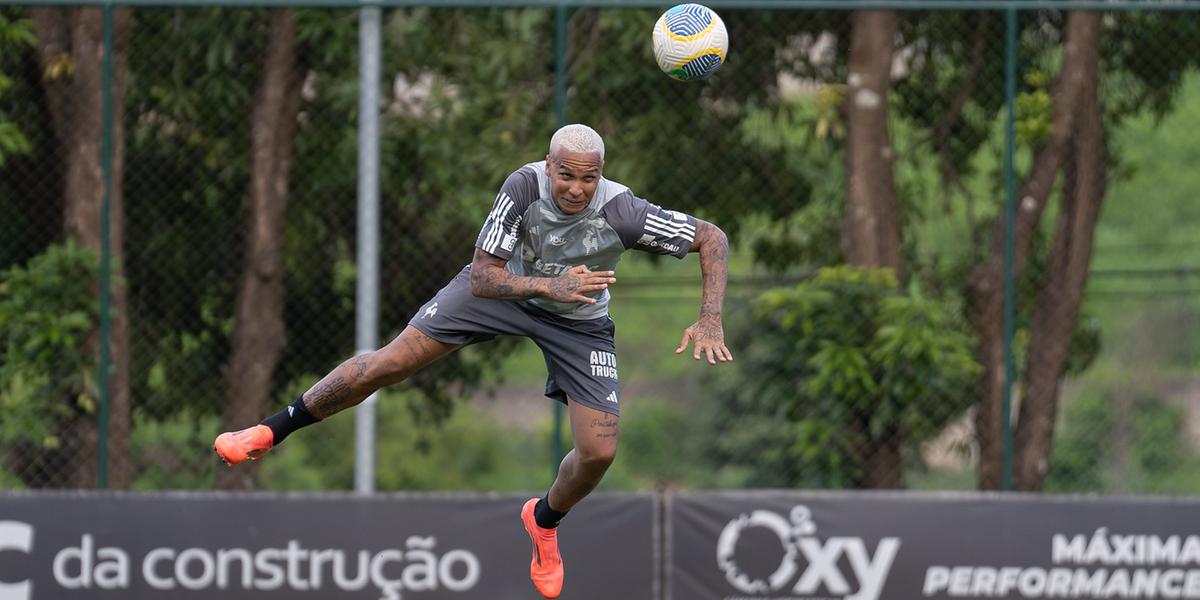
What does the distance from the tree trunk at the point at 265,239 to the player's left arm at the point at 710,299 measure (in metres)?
4.88

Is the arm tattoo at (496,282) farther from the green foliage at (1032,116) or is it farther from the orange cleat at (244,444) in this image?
the green foliage at (1032,116)

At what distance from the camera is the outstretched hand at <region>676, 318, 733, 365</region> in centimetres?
598

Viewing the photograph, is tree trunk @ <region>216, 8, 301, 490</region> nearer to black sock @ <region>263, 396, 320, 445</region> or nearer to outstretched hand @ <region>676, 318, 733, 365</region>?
black sock @ <region>263, 396, 320, 445</region>

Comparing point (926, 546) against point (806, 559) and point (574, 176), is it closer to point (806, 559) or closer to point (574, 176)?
point (806, 559)

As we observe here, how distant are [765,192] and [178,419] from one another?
13.8ft

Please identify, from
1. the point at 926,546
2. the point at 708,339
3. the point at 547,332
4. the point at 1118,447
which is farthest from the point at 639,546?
the point at 1118,447

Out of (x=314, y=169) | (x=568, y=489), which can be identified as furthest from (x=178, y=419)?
(x=568, y=489)

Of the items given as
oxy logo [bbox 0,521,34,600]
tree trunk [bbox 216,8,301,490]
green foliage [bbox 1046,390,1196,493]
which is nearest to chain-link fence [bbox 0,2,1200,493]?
tree trunk [bbox 216,8,301,490]

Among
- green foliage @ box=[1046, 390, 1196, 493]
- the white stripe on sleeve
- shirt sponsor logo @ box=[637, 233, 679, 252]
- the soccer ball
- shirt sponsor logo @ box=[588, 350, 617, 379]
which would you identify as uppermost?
the soccer ball

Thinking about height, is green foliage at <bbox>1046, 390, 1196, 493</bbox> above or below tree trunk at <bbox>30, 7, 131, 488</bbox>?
below

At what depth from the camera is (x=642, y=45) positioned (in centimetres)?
1041

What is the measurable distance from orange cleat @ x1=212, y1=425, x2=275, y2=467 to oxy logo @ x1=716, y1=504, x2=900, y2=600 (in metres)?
3.26

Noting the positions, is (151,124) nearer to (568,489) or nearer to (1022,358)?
(568,489)

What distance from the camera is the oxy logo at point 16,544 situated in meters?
8.80
